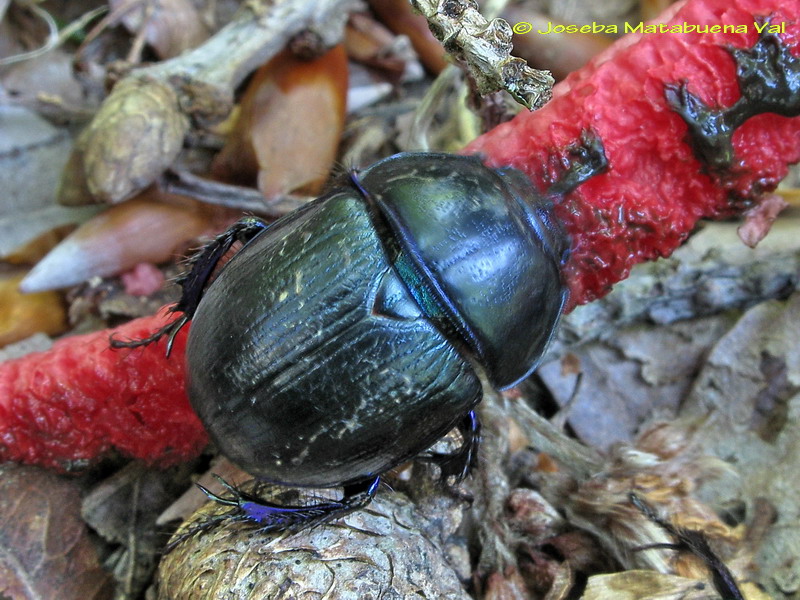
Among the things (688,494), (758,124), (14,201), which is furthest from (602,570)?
(14,201)

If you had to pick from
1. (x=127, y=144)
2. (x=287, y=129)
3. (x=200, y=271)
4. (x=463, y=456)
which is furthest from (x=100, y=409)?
(x=287, y=129)

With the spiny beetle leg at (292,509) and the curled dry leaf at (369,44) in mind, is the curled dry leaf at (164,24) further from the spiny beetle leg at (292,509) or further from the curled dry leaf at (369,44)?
the spiny beetle leg at (292,509)

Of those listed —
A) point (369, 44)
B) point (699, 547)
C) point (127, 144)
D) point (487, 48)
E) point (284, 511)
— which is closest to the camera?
point (487, 48)

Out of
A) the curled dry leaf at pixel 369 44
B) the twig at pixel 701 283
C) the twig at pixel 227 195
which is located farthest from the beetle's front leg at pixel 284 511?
the curled dry leaf at pixel 369 44

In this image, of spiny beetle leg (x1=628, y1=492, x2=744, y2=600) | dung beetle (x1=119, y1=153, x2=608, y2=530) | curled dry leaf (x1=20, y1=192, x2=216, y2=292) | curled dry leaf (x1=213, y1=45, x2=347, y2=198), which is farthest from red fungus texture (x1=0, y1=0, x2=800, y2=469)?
curled dry leaf (x1=213, y1=45, x2=347, y2=198)

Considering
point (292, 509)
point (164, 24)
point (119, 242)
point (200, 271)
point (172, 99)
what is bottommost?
point (292, 509)

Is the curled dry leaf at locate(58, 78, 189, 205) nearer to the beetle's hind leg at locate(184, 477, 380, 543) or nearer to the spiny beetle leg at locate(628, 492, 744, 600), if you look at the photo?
the beetle's hind leg at locate(184, 477, 380, 543)

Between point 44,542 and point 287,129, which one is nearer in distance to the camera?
point 44,542

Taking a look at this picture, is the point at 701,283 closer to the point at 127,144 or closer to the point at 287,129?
the point at 287,129
